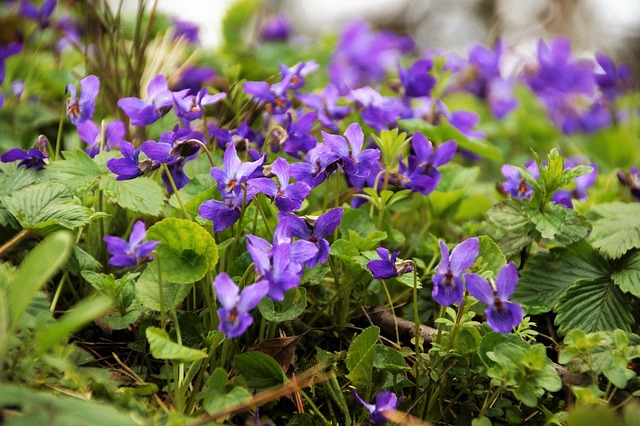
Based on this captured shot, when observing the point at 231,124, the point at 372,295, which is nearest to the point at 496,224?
the point at 372,295

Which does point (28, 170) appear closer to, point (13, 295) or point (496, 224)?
point (13, 295)

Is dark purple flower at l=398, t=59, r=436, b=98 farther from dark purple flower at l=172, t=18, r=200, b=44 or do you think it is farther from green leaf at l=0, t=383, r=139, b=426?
dark purple flower at l=172, t=18, r=200, b=44

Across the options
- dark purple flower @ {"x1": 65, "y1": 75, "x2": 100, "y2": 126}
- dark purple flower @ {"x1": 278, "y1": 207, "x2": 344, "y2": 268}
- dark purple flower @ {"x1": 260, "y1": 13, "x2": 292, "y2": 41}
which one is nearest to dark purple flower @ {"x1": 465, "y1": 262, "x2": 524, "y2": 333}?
dark purple flower @ {"x1": 278, "y1": 207, "x2": 344, "y2": 268}

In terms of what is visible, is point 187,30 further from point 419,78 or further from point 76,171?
point 76,171

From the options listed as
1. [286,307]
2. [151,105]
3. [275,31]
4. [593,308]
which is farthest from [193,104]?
[275,31]

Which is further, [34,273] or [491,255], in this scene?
[491,255]
